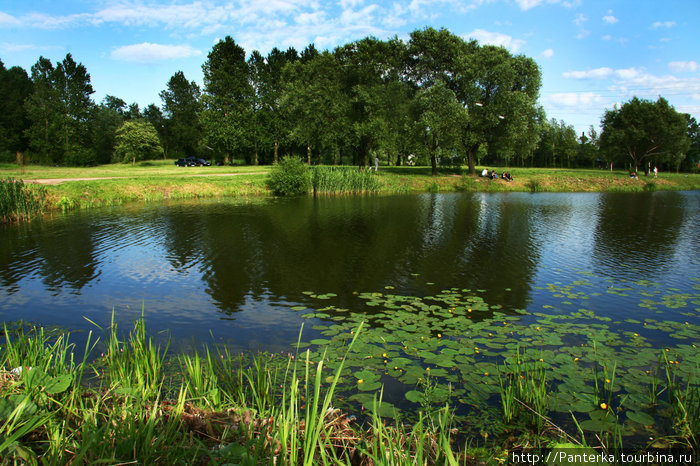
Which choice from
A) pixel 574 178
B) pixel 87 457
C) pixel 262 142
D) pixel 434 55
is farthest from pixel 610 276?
pixel 262 142

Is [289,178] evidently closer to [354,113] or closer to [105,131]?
[354,113]

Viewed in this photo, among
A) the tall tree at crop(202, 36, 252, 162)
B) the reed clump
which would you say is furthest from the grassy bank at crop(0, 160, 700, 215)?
the reed clump

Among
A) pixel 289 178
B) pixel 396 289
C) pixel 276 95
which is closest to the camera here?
pixel 396 289

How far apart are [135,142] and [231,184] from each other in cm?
4755

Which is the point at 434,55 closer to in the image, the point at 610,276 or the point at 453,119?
the point at 453,119

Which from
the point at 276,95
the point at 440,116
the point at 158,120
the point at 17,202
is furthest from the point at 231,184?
the point at 158,120

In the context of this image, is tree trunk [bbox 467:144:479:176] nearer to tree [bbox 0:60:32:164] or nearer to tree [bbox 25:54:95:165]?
tree [bbox 25:54:95:165]

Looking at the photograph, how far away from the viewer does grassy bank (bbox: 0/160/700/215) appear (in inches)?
1211

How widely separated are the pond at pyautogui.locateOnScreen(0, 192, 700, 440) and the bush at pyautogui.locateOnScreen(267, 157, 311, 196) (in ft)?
45.5

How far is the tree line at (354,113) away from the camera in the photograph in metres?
45.6

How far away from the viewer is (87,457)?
3.59 metres

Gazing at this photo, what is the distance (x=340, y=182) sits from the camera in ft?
127

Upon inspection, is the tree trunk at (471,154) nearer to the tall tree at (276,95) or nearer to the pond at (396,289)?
the pond at (396,289)

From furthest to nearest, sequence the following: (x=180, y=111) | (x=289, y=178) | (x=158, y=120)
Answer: (x=158, y=120), (x=180, y=111), (x=289, y=178)
